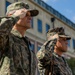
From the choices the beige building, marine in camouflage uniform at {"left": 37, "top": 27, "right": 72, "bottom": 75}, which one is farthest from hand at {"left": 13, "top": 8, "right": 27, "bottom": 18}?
the beige building

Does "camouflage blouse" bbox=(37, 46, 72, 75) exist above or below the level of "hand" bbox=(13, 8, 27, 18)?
below

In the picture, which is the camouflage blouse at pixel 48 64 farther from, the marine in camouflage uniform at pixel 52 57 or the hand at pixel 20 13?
the hand at pixel 20 13

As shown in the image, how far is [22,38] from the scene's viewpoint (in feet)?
10.2

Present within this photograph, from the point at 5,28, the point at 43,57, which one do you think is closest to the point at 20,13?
the point at 5,28

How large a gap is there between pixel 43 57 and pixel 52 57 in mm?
218

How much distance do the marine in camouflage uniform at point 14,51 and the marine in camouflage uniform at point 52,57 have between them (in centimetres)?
83

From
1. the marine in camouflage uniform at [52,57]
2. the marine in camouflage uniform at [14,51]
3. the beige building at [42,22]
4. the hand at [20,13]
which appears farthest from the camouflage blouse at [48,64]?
the beige building at [42,22]

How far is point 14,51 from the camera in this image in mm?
2938

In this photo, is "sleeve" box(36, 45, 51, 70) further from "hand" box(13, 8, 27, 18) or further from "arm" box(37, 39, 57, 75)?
"hand" box(13, 8, 27, 18)

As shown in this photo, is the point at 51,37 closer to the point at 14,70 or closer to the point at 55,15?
the point at 14,70

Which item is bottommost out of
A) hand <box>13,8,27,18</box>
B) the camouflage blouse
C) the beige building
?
the camouflage blouse

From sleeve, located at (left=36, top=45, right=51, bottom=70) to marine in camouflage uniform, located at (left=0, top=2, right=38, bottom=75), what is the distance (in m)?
0.77

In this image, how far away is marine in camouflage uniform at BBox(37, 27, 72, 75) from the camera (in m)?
3.94

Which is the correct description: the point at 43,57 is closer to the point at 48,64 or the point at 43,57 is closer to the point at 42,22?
the point at 48,64
